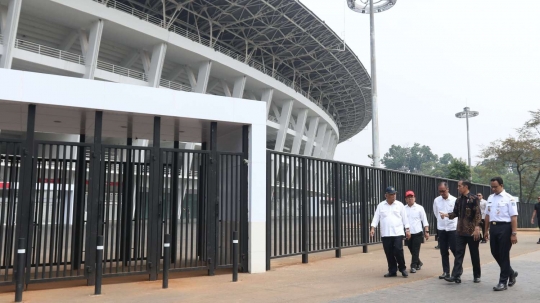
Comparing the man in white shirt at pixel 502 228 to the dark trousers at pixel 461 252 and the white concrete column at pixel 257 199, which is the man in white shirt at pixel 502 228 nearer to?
the dark trousers at pixel 461 252

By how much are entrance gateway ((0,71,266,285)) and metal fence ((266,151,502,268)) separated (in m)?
0.89

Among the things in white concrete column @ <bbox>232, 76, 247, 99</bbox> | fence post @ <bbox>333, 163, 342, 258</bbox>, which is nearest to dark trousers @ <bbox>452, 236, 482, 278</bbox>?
fence post @ <bbox>333, 163, 342, 258</bbox>

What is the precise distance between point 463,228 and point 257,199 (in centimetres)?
391

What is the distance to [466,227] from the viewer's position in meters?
7.47

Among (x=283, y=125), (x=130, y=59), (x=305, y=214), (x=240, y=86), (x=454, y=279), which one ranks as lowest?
(x=454, y=279)

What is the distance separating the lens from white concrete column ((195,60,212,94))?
3356cm

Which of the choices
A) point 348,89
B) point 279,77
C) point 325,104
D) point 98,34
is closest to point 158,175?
point 98,34

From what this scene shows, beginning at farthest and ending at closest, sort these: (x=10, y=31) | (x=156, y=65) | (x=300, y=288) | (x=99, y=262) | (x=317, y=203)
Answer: (x=156, y=65), (x=10, y=31), (x=317, y=203), (x=300, y=288), (x=99, y=262)

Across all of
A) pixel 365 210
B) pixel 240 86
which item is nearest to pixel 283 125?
pixel 240 86

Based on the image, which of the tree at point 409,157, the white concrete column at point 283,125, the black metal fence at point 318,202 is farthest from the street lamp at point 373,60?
the tree at point 409,157

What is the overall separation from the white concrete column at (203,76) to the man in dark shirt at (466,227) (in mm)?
27552

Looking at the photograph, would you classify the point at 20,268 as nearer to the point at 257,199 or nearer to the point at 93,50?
the point at 257,199

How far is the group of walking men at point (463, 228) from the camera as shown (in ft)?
23.3

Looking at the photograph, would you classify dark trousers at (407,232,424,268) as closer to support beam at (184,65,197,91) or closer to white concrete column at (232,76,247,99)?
support beam at (184,65,197,91)
